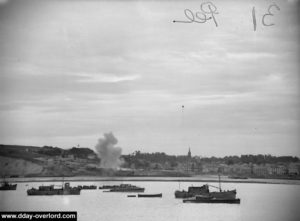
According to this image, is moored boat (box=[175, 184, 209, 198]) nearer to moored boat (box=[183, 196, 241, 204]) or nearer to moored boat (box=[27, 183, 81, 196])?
moored boat (box=[183, 196, 241, 204])

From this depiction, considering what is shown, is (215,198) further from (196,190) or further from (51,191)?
(51,191)

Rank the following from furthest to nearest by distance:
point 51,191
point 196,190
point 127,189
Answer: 1. point 127,189
2. point 196,190
3. point 51,191

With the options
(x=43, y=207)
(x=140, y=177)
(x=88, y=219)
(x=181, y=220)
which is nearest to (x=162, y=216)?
(x=181, y=220)

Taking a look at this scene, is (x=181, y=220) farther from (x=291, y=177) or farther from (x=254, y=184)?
(x=254, y=184)

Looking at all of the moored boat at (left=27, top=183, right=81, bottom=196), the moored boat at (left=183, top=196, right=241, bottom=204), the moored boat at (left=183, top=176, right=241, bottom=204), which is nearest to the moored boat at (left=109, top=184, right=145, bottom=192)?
the moored boat at (left=27, top=183, right=81, bottom=196)

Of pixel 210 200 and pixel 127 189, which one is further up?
pixel 127 189

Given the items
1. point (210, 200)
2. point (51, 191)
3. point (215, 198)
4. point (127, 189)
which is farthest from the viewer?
point (127, 189)

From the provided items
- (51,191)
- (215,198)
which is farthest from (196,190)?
(51,191)

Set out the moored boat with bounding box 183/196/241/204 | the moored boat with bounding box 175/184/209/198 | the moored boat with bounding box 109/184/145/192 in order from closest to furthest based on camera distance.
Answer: the moored boat with bounding box 183/196/241/204 → the moored boat with bounding box 175/184/209/198 → the moored boat with bounding box 109/184/145/192

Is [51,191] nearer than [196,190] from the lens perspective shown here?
Yes

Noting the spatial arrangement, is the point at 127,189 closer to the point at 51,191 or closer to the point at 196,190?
the point at 196,190

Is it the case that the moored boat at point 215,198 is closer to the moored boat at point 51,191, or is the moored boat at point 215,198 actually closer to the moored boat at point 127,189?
the moored boat at point 51,191
